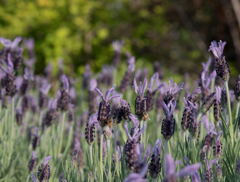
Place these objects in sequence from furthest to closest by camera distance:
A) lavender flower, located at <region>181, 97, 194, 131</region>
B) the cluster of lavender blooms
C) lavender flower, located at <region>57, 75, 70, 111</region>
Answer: lavender flower, located at <region>57, 75, 70, 111</region>
lavender flower, located at <region>181, 97, 194, 131</region>
the cluster of lavender blooms

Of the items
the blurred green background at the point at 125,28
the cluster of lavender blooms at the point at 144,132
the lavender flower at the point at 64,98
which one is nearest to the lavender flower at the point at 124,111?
the cluster of lavender blooms at the point at 144,132

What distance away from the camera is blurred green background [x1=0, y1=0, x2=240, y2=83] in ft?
16.5

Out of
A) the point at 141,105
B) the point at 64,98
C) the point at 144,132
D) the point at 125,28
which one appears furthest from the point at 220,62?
the point at 125,28

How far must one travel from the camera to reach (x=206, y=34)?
5.51 m

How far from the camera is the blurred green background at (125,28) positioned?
5039mm

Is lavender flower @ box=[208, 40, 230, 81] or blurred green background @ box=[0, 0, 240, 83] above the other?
blurred green background @ box=[0, 0, 240, 83]

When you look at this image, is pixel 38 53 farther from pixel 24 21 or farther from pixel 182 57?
pixel 182 57

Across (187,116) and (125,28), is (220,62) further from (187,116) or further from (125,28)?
(125,28)

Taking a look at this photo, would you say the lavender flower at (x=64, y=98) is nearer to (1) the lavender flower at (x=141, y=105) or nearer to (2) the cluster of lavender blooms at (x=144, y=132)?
(2) the cluster of lavender blooms at (x=144, y=132)

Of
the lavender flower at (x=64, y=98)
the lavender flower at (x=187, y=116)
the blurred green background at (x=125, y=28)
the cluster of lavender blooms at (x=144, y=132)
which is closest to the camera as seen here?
the cluster of lavender blooms at (x=144, y=132)

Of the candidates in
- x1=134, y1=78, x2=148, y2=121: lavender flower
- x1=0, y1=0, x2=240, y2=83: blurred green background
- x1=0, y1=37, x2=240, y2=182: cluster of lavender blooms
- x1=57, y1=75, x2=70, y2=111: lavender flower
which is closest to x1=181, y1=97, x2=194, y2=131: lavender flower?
x1=0, y1=37, x2=240, y2=182: cluster of lavender blooms

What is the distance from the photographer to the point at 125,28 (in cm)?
570

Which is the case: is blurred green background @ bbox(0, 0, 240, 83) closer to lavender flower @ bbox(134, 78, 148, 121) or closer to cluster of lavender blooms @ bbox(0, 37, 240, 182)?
cluster of lavender blooms @ bbox(0, 37, 240, 182)

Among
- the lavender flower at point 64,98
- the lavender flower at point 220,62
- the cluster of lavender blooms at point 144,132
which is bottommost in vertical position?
the cluster of lavender blooms at point 144,132
